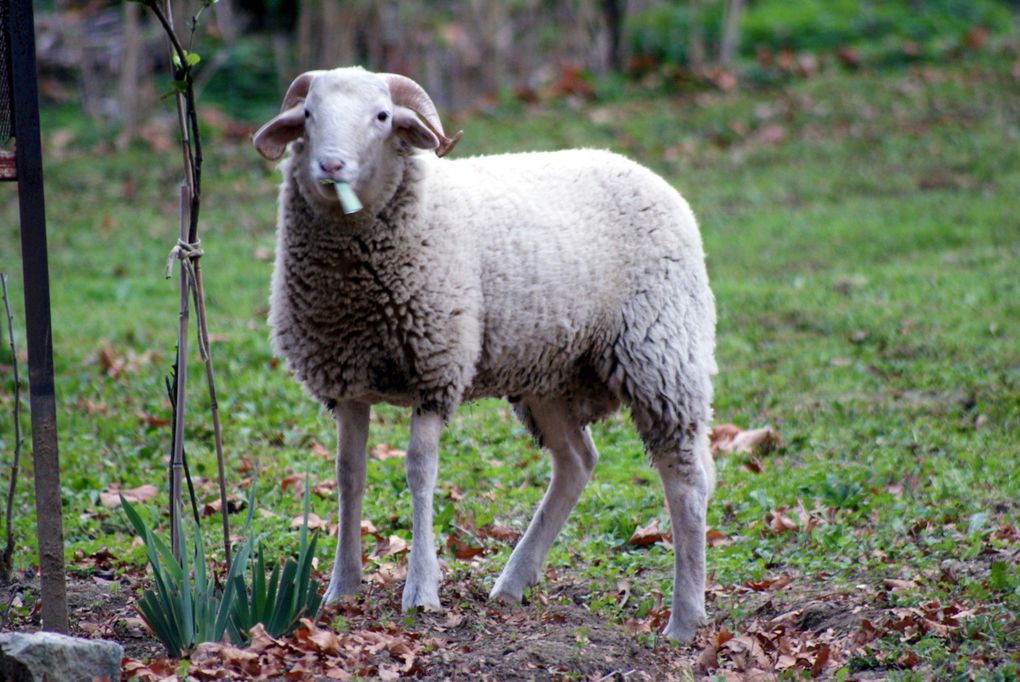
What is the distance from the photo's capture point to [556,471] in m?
5.36

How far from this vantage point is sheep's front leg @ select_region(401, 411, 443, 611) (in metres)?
4.56

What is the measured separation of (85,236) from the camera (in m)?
12.3

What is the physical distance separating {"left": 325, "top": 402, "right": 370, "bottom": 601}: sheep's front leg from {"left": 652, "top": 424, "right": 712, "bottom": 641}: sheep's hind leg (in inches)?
48.0

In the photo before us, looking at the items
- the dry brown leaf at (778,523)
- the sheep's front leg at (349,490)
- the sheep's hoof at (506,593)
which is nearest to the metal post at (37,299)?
the sheep's front leg at (349,490)

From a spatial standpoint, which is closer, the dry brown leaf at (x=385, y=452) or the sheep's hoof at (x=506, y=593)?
the sheep's hoof at (x=506, y=593)

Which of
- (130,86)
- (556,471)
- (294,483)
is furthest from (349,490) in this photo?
(130,86)

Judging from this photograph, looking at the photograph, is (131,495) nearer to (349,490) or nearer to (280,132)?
(349,490)

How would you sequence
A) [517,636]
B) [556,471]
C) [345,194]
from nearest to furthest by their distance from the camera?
1. [345,194]
2. [517,636]
3. [556,471]

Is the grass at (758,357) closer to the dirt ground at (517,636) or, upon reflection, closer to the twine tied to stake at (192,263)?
the dirt ground at (517,636)

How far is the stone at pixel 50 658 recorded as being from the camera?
11.2ft

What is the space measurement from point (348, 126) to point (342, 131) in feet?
0.11

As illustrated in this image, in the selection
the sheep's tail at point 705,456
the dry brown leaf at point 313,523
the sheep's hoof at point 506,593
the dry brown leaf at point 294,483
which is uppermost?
the sheep's tail at point 705,456

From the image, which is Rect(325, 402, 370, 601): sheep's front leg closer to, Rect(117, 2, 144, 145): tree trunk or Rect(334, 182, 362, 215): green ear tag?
Rect(334, 182, 362, 215): green ear tag

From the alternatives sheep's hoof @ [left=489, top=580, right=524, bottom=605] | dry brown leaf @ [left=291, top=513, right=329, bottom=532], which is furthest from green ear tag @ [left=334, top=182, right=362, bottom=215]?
dry brown leaf @ [left=291, top=513, right=329, bottom=532]
